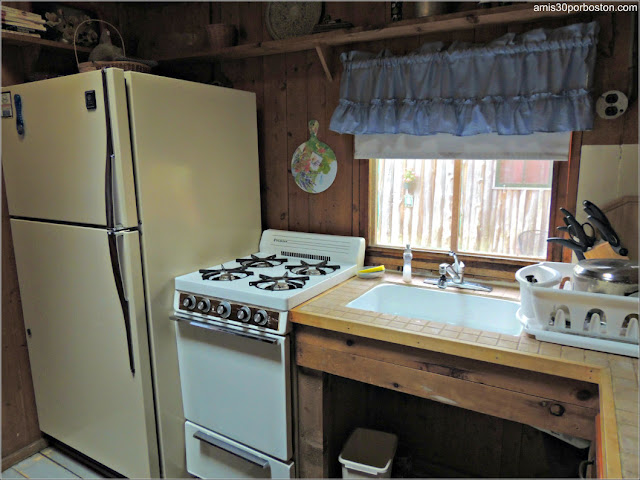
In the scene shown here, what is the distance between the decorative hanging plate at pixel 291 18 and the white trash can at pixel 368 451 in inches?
79.0

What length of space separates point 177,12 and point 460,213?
201 centimetres

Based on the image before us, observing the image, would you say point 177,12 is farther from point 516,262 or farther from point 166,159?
point 516,262

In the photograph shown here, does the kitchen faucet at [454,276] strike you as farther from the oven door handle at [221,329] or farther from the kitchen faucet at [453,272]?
the oven door handle at [221,329]

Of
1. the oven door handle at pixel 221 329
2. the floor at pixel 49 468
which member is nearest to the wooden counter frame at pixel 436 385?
the oven door handle at pixel 221 329

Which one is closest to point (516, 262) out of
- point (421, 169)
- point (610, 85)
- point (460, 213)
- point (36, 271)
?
point (460, 213)

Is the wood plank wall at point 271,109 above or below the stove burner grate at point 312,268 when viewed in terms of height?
above

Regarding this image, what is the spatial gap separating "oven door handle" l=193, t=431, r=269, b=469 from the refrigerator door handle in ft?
1.53

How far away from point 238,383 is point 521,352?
1.15m

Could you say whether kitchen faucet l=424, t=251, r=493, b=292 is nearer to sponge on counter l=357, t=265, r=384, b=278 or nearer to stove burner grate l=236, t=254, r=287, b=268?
sponge on counter l=357, t=265, r=384, b=278

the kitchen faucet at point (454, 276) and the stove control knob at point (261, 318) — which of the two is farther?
the kitchen faucet at point (454, 276)

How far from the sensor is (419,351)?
156 cm

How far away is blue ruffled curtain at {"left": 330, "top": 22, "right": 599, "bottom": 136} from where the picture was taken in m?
1.69

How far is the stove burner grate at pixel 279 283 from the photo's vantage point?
6.15 ft
